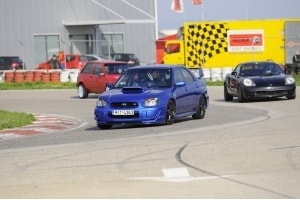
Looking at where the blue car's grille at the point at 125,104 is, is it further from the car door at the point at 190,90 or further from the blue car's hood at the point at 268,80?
the blue car's hood at the point at 268,80

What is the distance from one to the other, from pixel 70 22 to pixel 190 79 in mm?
38732

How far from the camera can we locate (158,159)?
10852 mm

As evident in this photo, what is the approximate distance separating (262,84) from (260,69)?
1.19 m

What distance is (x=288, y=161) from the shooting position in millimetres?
10281

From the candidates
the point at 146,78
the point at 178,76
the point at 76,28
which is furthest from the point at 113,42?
the point at 146,78

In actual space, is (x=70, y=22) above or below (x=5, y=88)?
above

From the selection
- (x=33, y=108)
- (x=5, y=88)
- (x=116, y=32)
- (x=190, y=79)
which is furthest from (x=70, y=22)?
(x=190, y=79)

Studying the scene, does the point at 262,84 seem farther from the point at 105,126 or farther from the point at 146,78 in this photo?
the point at 105,126

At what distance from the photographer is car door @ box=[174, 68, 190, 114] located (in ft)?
55.9

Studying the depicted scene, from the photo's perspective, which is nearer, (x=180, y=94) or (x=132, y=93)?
(x=132, y=93)

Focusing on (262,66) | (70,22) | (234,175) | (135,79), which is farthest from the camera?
(70,22)

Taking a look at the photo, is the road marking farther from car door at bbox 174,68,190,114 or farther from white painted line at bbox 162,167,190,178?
car door at bbox 174,68,190,114

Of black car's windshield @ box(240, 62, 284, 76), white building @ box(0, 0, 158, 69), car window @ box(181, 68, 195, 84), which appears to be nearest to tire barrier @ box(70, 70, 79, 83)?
white building @ box(0, 0, 158, 69)

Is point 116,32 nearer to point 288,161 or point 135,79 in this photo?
point 135,79
